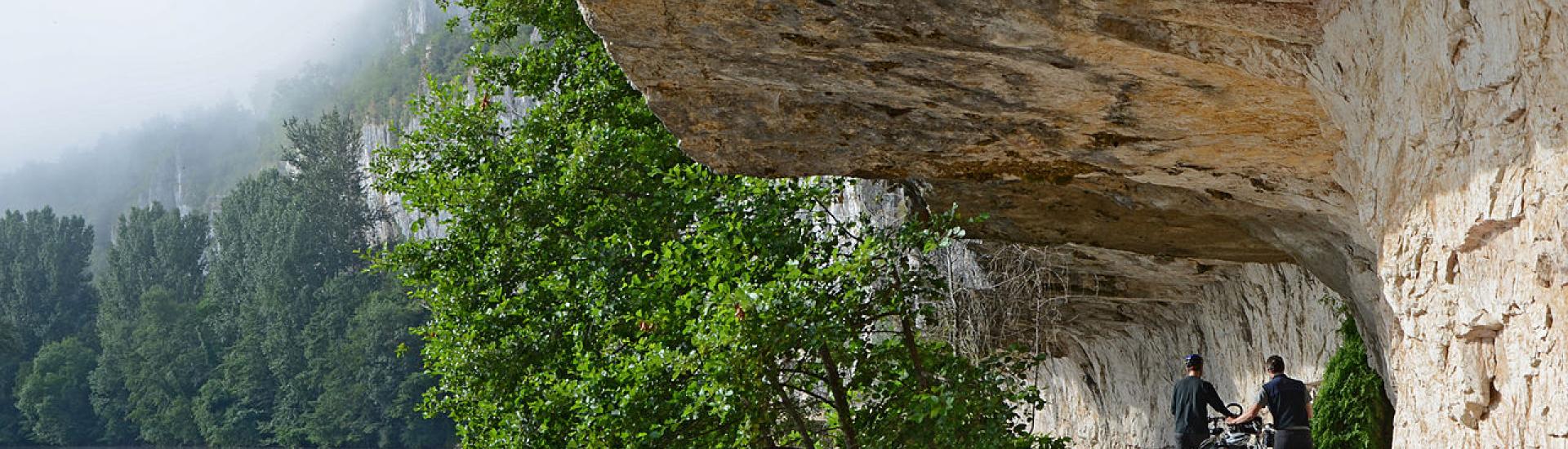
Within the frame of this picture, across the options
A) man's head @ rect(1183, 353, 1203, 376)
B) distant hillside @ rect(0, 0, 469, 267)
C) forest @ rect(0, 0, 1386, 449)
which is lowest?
man's head @ rect(1183, 353, 1203, 376)

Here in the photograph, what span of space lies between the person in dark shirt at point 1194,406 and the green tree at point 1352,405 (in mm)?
896

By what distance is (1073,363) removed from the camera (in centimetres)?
1662

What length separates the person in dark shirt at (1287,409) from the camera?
845 centimetres

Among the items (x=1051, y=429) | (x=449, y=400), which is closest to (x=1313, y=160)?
(x=449, y=400)

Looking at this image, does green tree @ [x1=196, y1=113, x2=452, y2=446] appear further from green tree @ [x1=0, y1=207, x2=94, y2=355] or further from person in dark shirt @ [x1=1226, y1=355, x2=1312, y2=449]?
person in dark shirt @ [x1=1226, y1=355, x2=1312, y2=449]

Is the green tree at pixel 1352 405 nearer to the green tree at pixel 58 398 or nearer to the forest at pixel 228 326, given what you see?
the forest at pixel 228 326

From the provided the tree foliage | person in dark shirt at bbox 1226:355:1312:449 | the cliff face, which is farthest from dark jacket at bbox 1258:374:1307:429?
the tree foliage

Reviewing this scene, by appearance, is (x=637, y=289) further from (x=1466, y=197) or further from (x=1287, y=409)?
A: (x=1466, y=197)

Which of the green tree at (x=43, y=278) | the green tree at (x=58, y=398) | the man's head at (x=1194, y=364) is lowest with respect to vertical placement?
the man's head at (x=1194, y=364)

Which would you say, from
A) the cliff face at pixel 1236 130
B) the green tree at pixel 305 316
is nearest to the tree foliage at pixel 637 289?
the cliff face at pixel 1236 130

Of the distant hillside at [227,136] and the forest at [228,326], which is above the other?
the distant hillside at [227,136]

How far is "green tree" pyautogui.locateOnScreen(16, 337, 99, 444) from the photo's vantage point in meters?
71.0

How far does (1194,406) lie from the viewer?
8992 millimetres

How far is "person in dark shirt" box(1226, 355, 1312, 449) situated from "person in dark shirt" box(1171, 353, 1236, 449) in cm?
47
